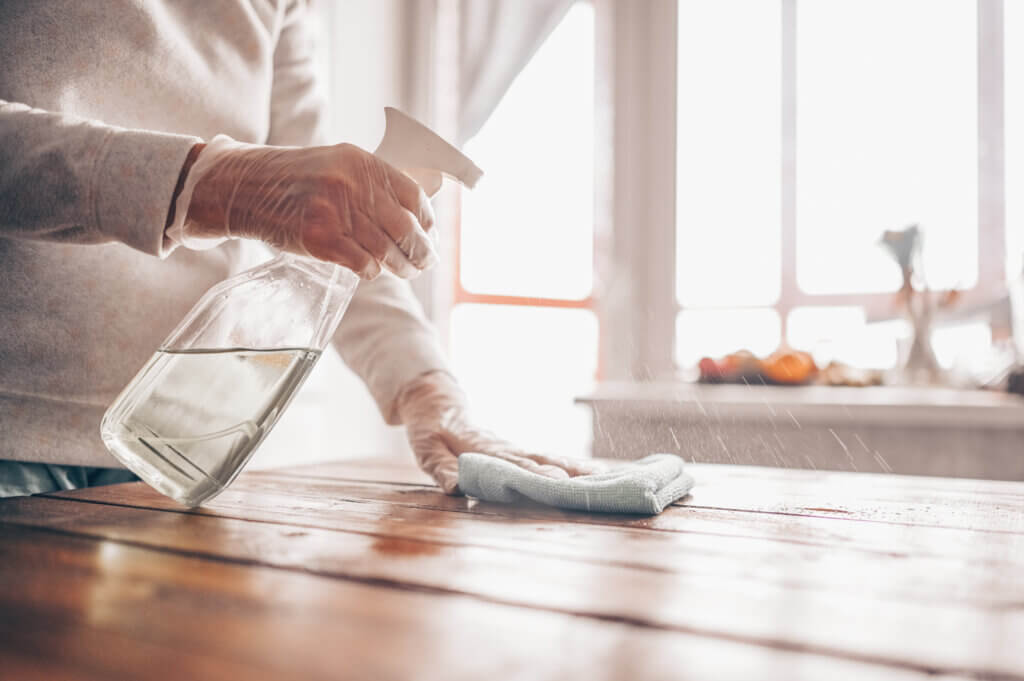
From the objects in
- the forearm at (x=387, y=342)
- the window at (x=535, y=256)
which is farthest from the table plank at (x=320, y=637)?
the window at (x=535, y=256)

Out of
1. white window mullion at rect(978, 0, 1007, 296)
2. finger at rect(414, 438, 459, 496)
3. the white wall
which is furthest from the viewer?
white window mullion at rect(978, 0, 1007, 296)

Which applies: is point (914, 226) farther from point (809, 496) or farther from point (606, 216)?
point (809, 496)

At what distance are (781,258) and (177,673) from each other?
284 cm

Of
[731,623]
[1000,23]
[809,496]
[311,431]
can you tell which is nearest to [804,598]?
[731,623]

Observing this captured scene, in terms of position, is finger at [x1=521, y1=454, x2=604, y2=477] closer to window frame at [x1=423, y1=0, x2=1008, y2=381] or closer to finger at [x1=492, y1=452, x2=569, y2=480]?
finger at [x1=492, y1=452, x2=569, y2=480]

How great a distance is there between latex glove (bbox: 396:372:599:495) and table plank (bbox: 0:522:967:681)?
1.21ft

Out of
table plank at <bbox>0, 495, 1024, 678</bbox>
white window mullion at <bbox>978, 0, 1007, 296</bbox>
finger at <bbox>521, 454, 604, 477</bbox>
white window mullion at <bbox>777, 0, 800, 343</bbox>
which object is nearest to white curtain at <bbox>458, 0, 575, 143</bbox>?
white window mullion at <bbox>777, 0, 800, 343</bbox>

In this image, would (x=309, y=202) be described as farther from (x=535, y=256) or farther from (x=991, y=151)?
(x=991, y=151)

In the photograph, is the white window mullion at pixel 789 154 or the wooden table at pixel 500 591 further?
the white window mullion at pixel 789 154

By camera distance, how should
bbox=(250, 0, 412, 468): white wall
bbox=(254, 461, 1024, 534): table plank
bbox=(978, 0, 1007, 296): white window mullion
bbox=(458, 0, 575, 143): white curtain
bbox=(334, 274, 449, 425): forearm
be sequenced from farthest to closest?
bbox=(458, 0, 575, 143): white curtain < bbox=(978, 0, 1007, 296): white window mullion < bbox=(250, 0, 412, 468): white wall < bbox=(334, 274, 449, 425): forearm < bbox=(254, 461, 1024, 534): table plank

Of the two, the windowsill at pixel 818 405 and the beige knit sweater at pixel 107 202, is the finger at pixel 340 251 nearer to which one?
the beige knit sweater at pixel 107 202

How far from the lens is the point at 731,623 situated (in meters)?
0.39

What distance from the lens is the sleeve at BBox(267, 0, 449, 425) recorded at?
994mm

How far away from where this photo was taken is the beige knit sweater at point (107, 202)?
2.05 feet
